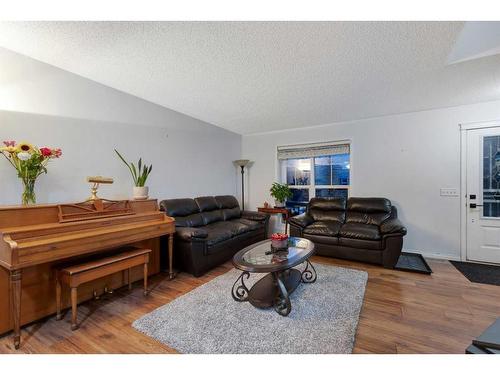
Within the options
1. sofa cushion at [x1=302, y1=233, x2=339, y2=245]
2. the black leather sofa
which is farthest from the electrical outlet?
the black leather sofa

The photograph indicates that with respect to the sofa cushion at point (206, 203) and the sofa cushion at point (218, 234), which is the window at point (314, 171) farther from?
the sofa cushion at point (218, 234)

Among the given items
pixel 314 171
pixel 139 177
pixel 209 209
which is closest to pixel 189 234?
pixel 139 177

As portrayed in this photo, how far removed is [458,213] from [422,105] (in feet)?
5.69

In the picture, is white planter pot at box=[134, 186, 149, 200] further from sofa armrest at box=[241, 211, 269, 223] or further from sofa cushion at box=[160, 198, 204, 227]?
sofa armrest at box=[241, 211, 269, 223]

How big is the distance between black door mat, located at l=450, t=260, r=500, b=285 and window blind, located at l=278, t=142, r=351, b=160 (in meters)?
2.38

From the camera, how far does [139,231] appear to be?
2.40 metres

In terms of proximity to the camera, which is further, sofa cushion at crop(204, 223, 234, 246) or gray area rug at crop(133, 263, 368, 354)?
sofa cushion at crop(204, 223, 234, 246)

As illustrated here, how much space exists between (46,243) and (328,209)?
3787mm

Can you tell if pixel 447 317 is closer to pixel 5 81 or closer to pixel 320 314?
pixel 320 314

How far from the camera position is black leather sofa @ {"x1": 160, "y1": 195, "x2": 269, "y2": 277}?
111 inches

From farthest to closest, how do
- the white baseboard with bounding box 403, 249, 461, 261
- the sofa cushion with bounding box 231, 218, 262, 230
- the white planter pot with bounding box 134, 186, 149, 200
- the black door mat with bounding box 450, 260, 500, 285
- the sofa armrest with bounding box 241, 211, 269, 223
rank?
the sofa armrest with bounding box 241, 211, 269, 223
the sofa cushion with bounding box 231, 218, 262, 230
the white baseboard with bounding box 403, 249, 461, 261
the white planter pot with bounding box 134, 186, 149, 200
the black door mat with bounding box 450, 260, 500, 285

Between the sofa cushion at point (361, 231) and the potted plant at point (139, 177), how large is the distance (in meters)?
2.90

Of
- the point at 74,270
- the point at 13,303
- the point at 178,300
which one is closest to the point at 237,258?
the point at 178,300

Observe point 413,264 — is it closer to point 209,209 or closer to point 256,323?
point 256,323
